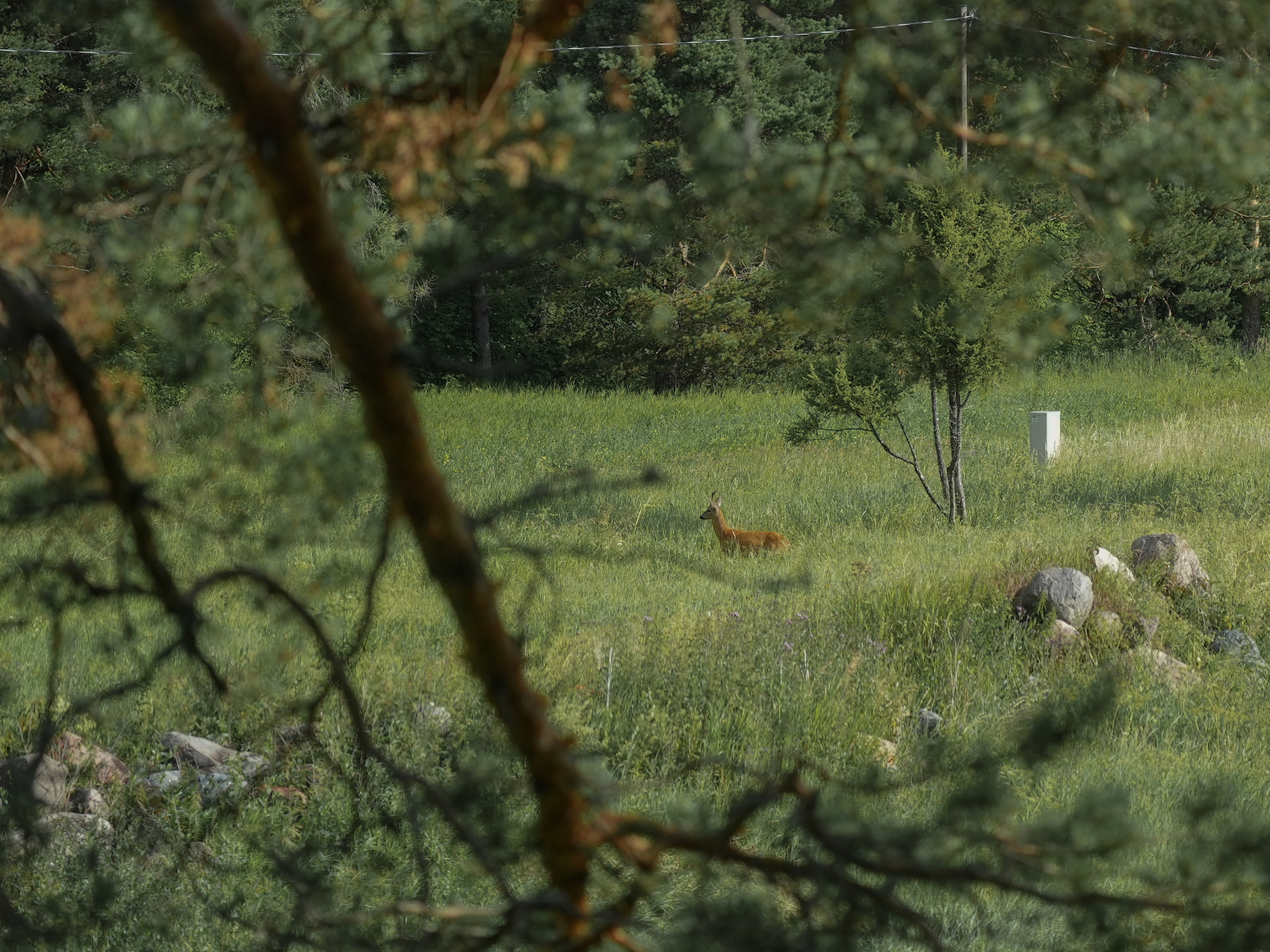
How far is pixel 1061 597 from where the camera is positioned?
7207 millimetres

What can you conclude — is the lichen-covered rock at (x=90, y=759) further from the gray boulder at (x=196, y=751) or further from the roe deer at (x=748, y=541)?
the roe deer at (x=748, y=541)

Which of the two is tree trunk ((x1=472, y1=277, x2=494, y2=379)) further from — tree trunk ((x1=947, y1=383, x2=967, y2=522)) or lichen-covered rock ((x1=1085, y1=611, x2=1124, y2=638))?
lichen-covered rock ((x1=1085, y1=611, x2=1124, y2=638))

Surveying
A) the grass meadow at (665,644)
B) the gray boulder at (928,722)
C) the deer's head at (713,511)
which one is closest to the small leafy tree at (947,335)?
the grass meadow at (665,644)

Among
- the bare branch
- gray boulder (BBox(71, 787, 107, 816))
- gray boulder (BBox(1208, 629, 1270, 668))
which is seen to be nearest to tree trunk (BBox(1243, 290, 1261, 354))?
gray boulder (BBox(1208, 629, 1270, 668))

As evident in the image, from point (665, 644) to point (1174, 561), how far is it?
3529 mm

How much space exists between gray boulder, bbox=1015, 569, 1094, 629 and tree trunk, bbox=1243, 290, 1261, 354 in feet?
64.1

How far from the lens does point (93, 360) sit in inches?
84.7

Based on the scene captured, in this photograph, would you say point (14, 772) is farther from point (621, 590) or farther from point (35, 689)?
point (621, 590)

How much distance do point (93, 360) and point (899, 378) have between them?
9.30 metres

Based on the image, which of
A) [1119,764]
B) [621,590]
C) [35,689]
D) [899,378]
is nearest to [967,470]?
[899,378]

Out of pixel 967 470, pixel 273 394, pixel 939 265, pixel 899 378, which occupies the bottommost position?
pixel 967 470

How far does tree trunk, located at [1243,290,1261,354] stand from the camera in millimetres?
24406

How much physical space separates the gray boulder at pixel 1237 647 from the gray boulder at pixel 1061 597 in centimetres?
70

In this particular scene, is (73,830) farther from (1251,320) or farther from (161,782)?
(1251,320)
